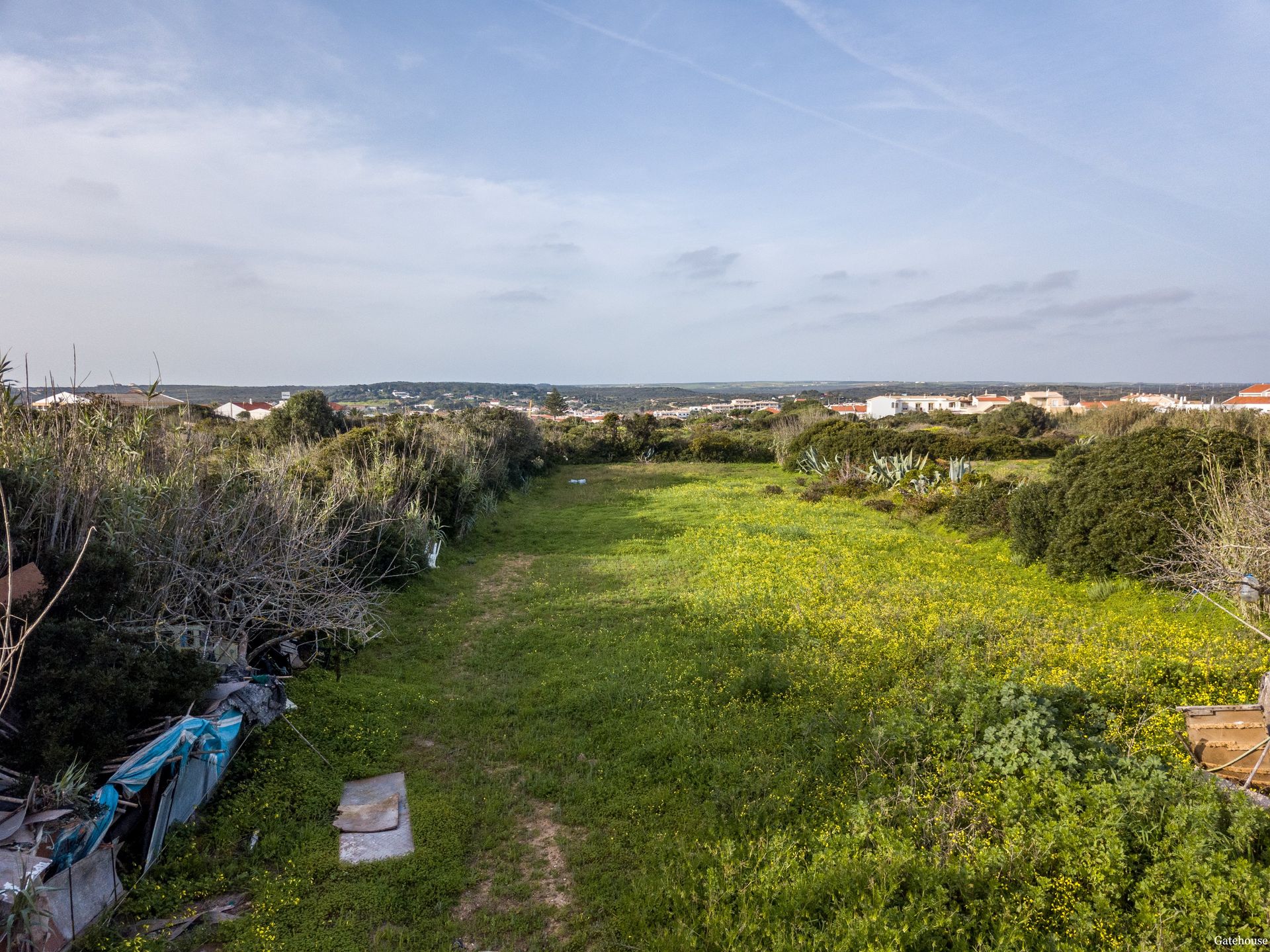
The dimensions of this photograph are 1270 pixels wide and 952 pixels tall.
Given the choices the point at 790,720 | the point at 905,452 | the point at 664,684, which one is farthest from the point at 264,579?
the point at 905,452

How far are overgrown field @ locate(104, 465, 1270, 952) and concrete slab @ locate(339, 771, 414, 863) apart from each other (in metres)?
0.10

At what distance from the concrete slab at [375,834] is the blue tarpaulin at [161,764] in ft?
3.12

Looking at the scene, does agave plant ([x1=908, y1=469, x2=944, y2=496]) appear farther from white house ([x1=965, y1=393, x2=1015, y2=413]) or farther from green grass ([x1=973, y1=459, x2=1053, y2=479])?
white house ([x1=965, y1=393, x2=1015, y2=413])

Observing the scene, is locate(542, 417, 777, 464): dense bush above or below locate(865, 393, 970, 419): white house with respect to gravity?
below

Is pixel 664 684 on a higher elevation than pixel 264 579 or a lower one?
lower

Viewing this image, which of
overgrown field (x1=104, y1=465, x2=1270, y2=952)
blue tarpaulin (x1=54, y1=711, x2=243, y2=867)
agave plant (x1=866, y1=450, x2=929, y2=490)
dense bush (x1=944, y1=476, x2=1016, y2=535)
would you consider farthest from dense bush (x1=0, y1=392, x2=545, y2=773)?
agave plant (x1=866, y1=450, x2=929, y2=490)

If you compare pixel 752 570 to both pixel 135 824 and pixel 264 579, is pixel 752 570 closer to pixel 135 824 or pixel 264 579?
pixel 264 579

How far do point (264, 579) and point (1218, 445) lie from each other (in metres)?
12.5

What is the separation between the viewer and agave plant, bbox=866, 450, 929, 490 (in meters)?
18.8

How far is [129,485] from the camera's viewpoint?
602cm

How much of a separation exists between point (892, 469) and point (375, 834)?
17.9 meters

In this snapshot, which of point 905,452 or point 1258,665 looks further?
point 905,452

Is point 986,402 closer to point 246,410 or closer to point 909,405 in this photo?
point 909,405

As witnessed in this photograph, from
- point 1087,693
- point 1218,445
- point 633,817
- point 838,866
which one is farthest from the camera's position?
point 1218,445
